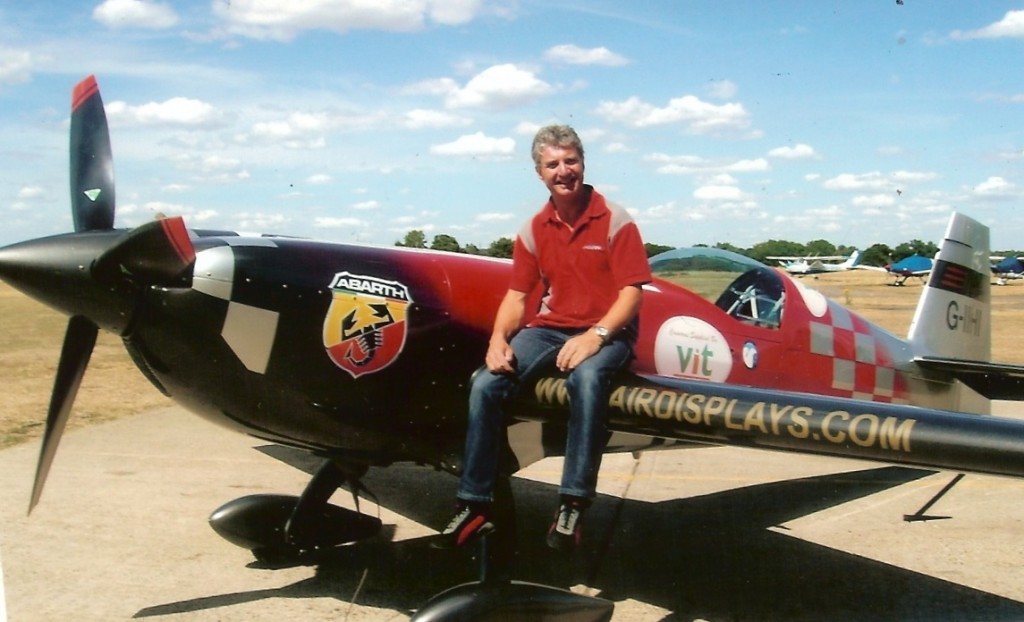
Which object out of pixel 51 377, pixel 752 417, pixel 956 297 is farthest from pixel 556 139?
pixel 51 377

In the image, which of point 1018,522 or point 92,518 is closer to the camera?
point 92,518

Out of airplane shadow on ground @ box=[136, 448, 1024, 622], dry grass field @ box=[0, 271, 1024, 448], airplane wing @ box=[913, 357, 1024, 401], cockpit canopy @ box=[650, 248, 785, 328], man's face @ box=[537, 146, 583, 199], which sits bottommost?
airplane shadow on ground @ box=[136, 448, 1024, 622]

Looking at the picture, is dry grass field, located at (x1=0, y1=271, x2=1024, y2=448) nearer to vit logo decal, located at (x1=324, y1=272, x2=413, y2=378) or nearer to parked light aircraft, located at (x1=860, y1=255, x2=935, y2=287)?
vit logo decal, located at (x1=324, y1=272, x2=413, y2=378)

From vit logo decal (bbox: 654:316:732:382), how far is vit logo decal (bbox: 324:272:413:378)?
4.86ft

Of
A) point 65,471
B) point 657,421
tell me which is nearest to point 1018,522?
point 657,421

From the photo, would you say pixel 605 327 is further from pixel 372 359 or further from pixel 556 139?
pixel 372 359

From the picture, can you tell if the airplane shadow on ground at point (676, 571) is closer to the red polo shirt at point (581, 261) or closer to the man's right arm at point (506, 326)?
the man's right arm at point (506, 326)

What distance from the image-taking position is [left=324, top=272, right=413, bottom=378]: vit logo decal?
13.7 feet

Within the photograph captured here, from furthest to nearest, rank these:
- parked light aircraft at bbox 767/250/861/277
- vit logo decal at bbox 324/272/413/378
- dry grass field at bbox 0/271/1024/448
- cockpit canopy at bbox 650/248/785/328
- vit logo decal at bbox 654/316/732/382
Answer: parked light aircraft at bbox 767/250/861/277 < dry grass field at bbox 0/271/1024/448 < cockpit canopy at bbox 650/248/785/328 < vit logo decal at bbox 654/316/732/382 < vit logo decal at bbox 324/272/413/378

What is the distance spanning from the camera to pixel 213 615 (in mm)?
4516

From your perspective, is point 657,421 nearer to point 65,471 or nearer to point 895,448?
point 895,448

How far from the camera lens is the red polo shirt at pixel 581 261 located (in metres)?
3.94

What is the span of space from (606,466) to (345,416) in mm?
4599

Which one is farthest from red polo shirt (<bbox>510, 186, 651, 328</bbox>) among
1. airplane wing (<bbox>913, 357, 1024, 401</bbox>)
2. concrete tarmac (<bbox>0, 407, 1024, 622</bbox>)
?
airplane wing (<bbox>913, 357, 1024, 401</bbox>)
